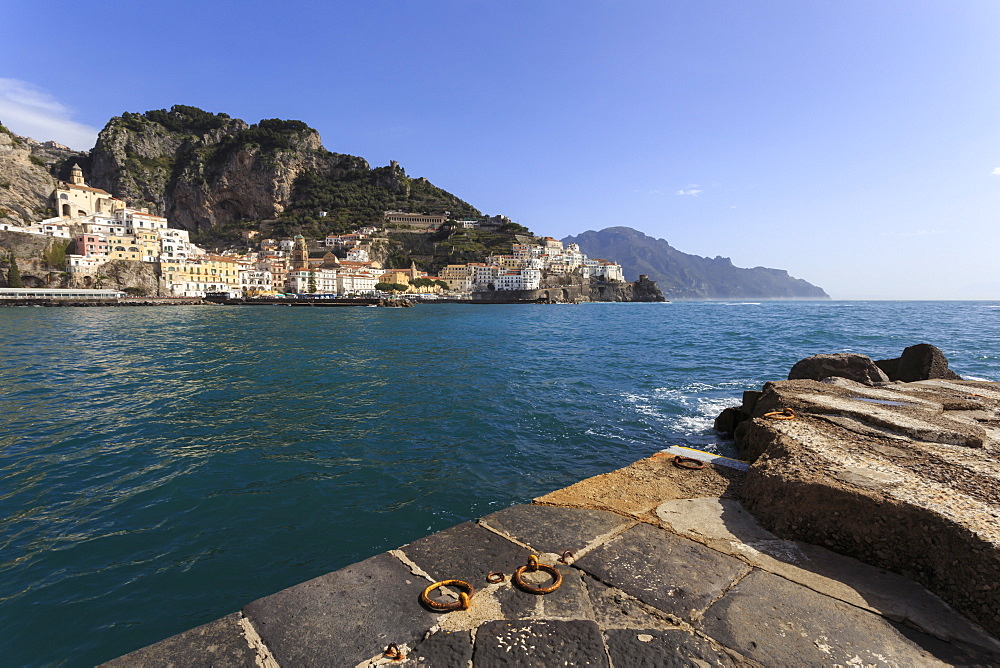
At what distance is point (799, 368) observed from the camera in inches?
438

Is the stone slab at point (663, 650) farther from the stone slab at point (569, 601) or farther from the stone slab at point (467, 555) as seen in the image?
the stone slab at point (467, 555)

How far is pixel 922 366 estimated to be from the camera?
11219 millimetres

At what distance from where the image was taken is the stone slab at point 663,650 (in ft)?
7.49

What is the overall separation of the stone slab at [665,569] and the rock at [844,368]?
31.0 ft

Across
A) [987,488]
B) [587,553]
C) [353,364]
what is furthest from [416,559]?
[353,364]

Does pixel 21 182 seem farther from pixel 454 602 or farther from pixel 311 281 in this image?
pixel 454 602

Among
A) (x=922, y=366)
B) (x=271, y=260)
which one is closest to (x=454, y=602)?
(x=922, y=366)

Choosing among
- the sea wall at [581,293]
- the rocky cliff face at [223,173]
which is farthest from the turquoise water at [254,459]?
the rocky cliff face at [223,173]

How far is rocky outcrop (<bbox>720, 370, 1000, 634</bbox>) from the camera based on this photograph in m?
2.79

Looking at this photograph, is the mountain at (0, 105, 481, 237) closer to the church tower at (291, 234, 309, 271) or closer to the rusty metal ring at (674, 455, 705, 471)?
the church tower at (291, 234, 309, 271)

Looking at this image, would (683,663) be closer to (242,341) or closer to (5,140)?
(242,341)

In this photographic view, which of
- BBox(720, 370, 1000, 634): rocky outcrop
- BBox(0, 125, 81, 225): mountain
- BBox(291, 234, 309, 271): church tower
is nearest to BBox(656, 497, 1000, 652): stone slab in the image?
BBox(720, 370, 1000, 634): rocky outcrop

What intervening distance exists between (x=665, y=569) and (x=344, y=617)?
2246mm

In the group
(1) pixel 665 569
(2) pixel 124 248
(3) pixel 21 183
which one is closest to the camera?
(1) pixel 665 569
